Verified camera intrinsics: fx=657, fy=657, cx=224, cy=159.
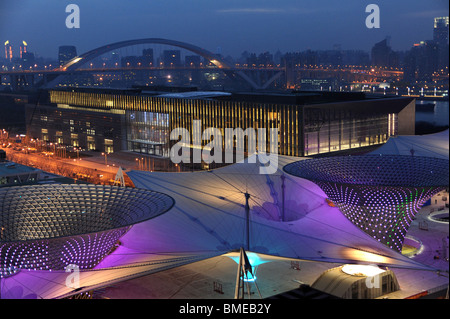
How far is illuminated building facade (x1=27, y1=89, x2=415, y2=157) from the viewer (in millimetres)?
52750

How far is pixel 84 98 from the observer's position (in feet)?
259

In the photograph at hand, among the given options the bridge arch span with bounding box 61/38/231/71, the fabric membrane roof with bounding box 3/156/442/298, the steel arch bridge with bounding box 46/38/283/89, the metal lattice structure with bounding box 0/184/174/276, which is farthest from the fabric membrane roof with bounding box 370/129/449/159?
the bridge arch span with bounding box 61/38/231/71

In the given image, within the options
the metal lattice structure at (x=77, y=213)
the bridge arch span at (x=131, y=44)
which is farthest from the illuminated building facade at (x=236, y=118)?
the bridge arch span at (x=131, y=44)

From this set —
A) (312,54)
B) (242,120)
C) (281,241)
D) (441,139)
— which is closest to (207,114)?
(242,120)

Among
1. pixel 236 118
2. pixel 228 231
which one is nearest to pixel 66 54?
pixel 236 118

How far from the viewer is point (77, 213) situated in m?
25.3

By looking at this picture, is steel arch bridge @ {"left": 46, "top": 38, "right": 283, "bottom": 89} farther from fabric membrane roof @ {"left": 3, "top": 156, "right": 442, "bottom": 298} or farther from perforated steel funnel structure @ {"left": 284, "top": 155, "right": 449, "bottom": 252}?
perforated steel funnel structure @ {"left": 284, "top": 155, "right": 449, "bottom": 252}

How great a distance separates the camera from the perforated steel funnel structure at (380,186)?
1056 inches

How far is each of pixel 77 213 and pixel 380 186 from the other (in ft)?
39.2

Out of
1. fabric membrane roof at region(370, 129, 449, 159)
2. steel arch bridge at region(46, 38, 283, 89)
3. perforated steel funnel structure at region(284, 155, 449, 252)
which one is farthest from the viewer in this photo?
steel arch bridge at region(46, 38, 283, 89)

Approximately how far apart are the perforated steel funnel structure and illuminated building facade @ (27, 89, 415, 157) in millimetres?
21051

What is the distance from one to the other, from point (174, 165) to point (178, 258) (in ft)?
118

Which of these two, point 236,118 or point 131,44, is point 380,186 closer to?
point 236,118

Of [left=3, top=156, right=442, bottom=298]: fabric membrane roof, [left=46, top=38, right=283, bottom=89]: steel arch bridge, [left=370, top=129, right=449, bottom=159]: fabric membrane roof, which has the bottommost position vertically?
[left=3, top=156, right=442, bottom=298]: fabric membrane roof
